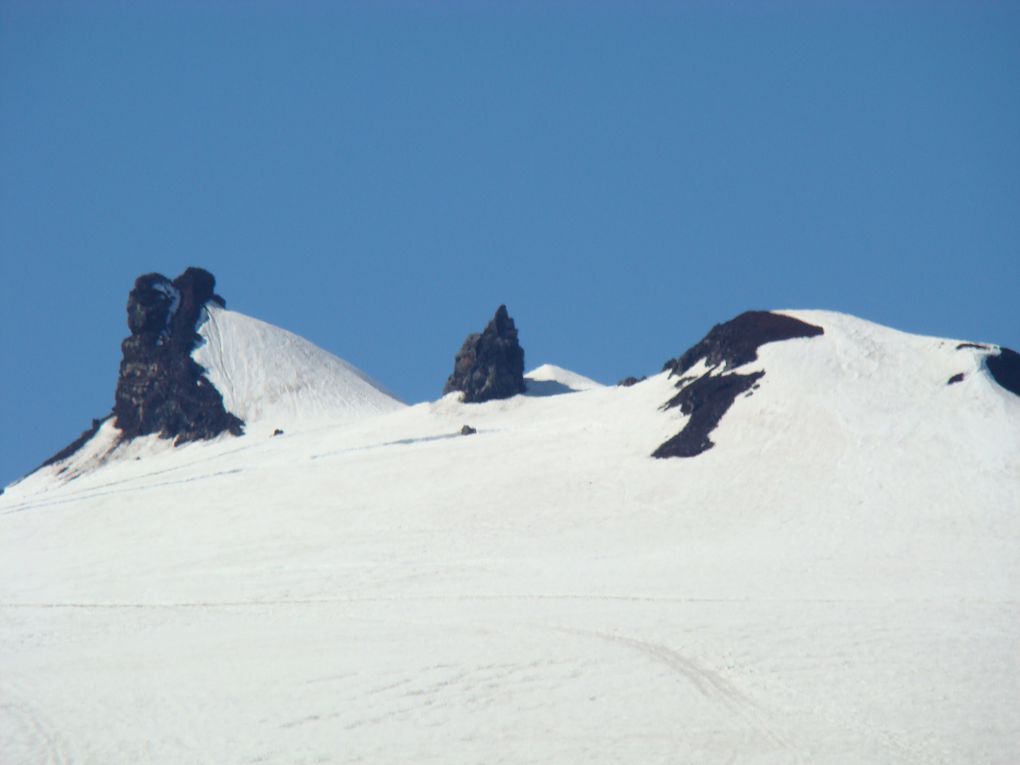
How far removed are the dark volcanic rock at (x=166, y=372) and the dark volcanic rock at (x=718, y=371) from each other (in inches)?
1331

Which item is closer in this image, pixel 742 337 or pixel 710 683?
pixel 710 683

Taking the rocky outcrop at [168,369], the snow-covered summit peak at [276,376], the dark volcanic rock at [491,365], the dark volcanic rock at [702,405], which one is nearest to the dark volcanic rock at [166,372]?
the rocky outcrop at [168,369]

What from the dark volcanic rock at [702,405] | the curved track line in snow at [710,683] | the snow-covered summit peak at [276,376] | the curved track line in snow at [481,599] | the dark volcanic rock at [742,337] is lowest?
the curved track line in snow at [710,683]

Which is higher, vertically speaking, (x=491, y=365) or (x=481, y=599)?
(x=491, y=365)

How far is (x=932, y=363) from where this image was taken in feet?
191

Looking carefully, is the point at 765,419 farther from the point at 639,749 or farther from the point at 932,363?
the point at 639,749

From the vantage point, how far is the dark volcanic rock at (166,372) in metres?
87.2

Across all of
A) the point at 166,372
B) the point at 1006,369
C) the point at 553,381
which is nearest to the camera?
the point at 1006,369

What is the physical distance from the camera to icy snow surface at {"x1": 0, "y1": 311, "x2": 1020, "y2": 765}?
67.5 ft

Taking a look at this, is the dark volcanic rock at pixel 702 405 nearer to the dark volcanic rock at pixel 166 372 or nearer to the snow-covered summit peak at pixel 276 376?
the snow-covered summit peak at pixel 276 376

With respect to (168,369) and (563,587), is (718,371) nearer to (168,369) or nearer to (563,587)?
(563,587)

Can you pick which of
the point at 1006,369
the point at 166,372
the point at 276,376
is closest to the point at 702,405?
the point at 1006,369

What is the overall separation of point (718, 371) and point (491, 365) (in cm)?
1949

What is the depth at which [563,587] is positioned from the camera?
34.7 m
